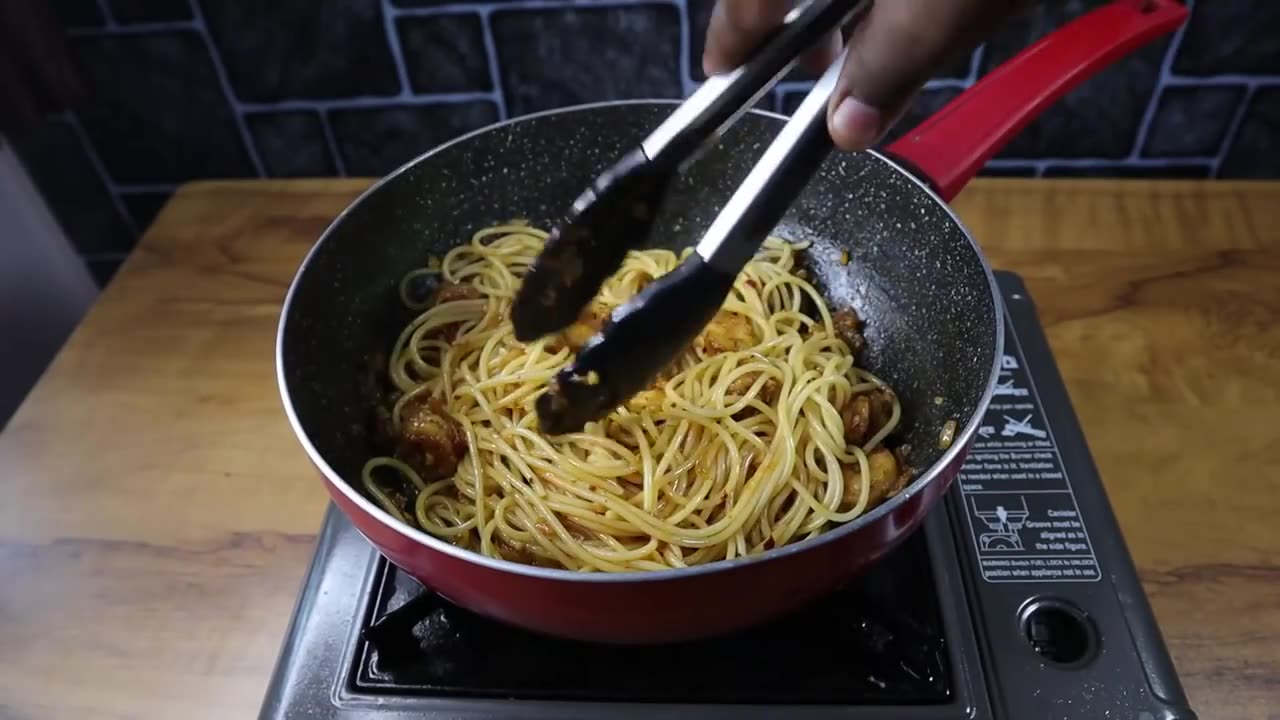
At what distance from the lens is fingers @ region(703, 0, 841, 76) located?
2.85 feet

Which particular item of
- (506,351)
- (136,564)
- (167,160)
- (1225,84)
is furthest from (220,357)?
Answer: (1225,84)

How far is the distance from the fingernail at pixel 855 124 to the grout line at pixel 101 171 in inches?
59.4

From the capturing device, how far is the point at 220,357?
4.35 feet

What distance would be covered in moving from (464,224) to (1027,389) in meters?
0.76

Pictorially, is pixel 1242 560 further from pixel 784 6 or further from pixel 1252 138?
pixel 1252 138

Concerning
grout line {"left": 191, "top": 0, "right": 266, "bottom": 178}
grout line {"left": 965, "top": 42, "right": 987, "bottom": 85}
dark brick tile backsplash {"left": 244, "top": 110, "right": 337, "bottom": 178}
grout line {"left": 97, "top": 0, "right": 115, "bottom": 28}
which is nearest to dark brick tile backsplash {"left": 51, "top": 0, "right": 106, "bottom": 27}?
grout line {"left": 97, "top": 0, "right": 115, "bottom": 28}

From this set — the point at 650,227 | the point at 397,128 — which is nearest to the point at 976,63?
the point at 650,227

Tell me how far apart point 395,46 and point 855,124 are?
3.45 feet

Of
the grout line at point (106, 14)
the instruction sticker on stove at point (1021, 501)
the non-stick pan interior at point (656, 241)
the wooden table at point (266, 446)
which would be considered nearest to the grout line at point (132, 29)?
the grout line at point (106, 14)

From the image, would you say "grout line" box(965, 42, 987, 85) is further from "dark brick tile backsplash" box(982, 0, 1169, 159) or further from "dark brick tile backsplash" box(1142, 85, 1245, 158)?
"dark brick tile backsplash" box(1142, 85, 1245, 158)

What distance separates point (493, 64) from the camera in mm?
1522

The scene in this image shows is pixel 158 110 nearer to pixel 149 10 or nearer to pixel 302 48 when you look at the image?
pixel 149 10

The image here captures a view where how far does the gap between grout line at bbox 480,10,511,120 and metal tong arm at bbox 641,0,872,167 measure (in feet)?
2.37

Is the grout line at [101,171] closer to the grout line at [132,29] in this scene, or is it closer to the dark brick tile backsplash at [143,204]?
the dark brick tile backsplash at [143,204]
